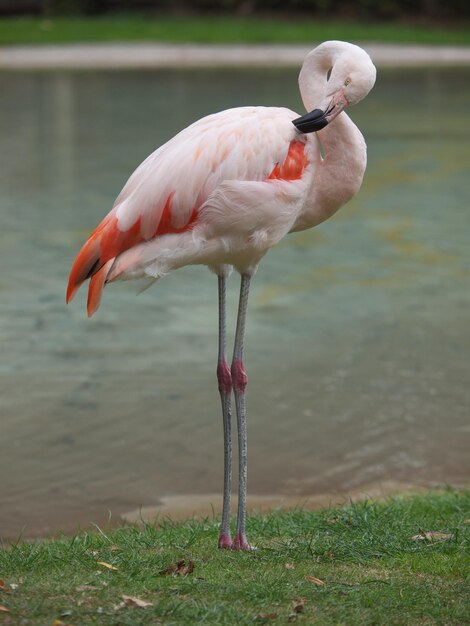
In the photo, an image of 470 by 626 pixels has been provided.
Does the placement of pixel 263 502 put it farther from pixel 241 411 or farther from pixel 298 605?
pixel 298 605

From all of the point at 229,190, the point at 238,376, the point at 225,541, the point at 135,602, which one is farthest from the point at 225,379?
the point at 135,602

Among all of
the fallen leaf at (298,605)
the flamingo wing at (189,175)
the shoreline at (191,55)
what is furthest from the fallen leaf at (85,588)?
the shoreline at (191,55)

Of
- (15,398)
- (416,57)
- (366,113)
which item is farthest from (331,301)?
(416,57)

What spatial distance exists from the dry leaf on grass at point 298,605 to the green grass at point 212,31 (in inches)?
972

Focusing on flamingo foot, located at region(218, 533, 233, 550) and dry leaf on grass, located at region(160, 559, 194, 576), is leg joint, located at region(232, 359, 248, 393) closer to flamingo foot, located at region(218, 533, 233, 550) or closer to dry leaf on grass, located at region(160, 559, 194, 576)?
flamingo foot, located at region(218, 533, 233, 550)

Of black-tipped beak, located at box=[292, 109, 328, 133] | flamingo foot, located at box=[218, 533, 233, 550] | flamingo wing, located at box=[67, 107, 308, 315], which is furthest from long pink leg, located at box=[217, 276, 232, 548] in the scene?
black-tipped beak, located at box=[292, 109, 328, 133]

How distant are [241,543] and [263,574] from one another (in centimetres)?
46

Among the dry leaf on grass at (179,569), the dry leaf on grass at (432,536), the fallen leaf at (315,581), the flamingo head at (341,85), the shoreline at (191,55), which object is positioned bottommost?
the dry leaf on grass at (432,536)

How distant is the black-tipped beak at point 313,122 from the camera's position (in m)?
4.54

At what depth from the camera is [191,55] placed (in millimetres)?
26875

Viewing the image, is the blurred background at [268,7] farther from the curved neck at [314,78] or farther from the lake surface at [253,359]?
the curved neck at [314,78]

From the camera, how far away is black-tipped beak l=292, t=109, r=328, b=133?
14.9ft

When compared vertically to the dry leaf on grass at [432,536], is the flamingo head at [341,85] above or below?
above

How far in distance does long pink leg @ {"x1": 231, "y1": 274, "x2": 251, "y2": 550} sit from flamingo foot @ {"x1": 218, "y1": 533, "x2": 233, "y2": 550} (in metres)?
0.02
